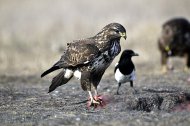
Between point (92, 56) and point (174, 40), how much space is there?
8.29 m

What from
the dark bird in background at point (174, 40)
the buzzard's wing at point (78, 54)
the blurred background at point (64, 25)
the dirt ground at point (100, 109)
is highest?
the blurred background at point (64, 25)

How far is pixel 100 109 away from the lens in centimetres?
1159

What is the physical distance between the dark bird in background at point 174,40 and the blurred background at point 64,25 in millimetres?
651

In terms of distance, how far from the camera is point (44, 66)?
2036 centimetres

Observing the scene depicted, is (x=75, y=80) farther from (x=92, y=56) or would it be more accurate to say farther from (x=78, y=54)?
(x=92, y=56)

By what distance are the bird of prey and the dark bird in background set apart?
7547 mm

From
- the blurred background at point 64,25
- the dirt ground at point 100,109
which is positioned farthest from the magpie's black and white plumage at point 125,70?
the blurred background at point 64,25

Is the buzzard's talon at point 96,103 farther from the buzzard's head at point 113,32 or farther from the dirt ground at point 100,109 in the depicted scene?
the buzzard's head at point 113,32

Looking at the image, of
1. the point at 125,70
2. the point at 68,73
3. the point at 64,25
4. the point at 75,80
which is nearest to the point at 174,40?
the point at 75,80

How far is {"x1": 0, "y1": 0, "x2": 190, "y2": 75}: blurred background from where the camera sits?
72.0 feet

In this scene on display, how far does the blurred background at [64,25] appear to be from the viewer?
21945 mm

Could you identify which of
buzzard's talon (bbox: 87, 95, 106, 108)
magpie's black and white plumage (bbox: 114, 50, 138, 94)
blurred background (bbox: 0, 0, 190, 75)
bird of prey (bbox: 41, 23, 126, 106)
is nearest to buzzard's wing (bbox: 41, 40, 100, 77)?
bird of prey (bbox: 41, 23, 126, 106)

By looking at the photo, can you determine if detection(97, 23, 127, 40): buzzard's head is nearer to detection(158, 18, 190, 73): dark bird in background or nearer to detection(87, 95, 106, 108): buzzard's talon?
detection(87, 95, 106, 108): buzzard's talon

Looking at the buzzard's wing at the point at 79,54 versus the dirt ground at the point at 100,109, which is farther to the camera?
the buzzard's wing at the point at 79,54
